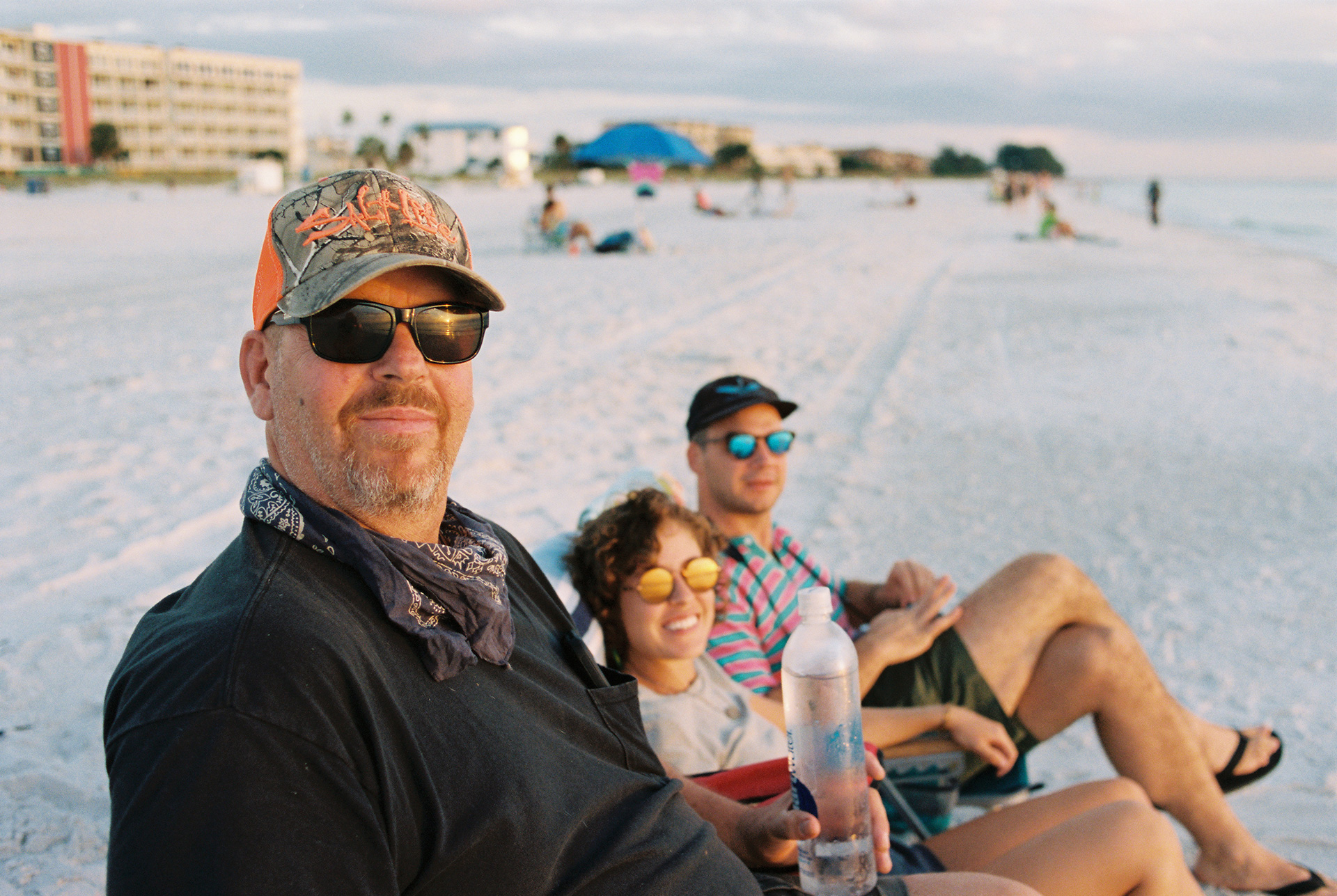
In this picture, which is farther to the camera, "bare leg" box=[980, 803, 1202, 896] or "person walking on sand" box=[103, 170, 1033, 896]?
"bare leg" box=[980, 803, 1202, 896]

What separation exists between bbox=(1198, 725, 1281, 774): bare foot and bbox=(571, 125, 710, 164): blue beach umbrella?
22.3 meters

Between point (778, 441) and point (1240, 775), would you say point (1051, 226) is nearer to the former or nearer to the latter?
point (1240, 775)

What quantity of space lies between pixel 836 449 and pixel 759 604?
447 centimetres

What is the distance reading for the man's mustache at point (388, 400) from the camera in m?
1.68

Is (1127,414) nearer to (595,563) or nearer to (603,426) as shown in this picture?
(603,426)

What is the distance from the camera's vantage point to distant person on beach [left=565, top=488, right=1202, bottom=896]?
2297 mm

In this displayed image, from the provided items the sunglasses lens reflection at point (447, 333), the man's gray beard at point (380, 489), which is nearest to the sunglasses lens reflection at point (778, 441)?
the sunglasses lens reflection at point (447, 333)

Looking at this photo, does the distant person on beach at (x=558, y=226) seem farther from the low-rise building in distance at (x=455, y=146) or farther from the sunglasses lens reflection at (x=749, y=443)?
the low-rise building in distance at (x=455, y=146)

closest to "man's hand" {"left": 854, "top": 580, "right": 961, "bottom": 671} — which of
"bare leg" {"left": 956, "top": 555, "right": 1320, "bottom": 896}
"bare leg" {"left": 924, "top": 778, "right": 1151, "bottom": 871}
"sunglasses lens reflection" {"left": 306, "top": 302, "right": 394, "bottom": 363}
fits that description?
"bare leg" {"left": 956, "top": 555, "right": 1320, "bottom": 896}

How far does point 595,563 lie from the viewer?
102 inches

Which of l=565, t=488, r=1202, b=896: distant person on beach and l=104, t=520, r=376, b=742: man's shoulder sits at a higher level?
l=104, t=520, r=376, b=742: man's shoulder

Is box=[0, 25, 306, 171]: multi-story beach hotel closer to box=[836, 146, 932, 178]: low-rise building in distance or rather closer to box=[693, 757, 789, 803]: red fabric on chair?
box=[836, 146, 932, 178]: low-rise building in distance

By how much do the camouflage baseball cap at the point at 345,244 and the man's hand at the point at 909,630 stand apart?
1.64 m

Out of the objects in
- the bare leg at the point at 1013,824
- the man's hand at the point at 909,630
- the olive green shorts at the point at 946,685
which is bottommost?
the bare leg at the point at 1013,824
